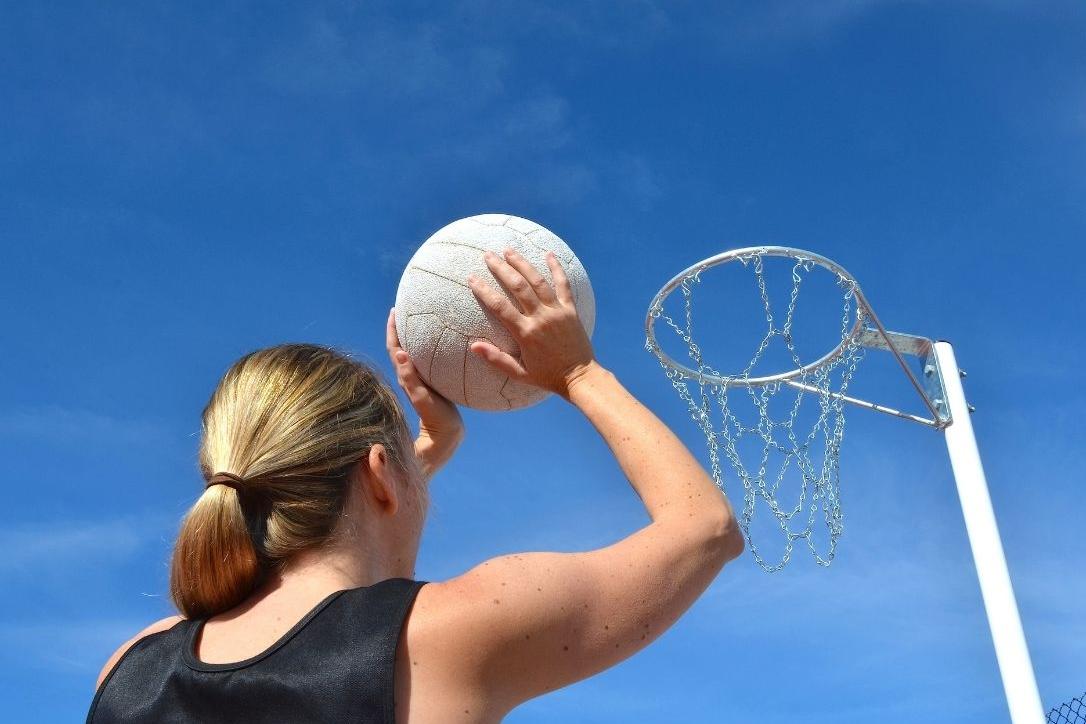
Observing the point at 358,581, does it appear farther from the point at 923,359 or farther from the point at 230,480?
the point at 923,359

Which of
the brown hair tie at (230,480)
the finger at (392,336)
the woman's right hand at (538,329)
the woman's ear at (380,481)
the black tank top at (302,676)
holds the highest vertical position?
the finger at (392,336)

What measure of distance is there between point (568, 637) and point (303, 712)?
54 centimetres

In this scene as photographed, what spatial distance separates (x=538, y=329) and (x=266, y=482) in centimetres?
92

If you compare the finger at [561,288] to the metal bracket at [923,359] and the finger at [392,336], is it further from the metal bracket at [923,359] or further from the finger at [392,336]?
the metal bracket at [923,359]

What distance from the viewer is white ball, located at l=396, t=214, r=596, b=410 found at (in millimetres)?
3949

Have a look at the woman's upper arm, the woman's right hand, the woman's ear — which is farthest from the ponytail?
the woman's right hand

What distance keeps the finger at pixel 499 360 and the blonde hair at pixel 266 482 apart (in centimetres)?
67

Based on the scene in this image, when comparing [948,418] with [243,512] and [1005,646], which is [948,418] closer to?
[1005,646]

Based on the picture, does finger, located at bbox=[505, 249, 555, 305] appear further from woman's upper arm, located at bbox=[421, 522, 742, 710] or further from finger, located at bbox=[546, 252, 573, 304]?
woman's upper arm, located at bbox=[421, 522, 742, 710]

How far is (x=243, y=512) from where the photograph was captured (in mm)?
2486

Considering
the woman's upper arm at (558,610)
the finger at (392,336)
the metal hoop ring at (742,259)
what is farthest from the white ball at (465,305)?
the metal hoop ring at (742,259)

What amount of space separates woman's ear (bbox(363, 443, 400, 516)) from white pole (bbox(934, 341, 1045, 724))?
8343mm

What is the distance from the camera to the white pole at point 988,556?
9.43 meters

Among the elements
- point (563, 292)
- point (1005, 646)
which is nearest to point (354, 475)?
point (563, 292)
